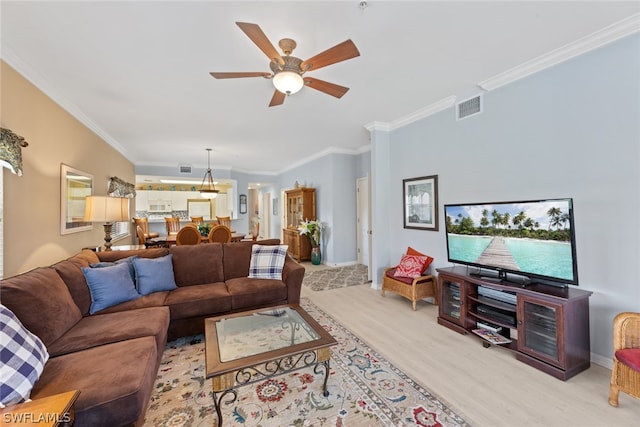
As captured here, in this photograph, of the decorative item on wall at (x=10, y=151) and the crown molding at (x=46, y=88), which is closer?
the decorative item on wall at (x=10, y=151)

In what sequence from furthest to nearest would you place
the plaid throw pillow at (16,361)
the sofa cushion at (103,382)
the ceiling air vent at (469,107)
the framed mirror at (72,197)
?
1. the ceiling air vent at (469,107)
2. the framed mirror at (72,197)
3. the sofa cushion at (103,382)
4. the plaid throw pillow at (16,361)

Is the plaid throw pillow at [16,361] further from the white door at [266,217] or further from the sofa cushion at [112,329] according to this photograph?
the white door at [266,217]

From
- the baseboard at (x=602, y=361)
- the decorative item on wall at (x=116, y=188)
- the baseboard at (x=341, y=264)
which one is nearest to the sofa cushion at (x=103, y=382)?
the baseboard at (x=602, y=361)

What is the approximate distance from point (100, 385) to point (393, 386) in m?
1.86

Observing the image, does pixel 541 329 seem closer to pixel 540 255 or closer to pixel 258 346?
pixel 540 255

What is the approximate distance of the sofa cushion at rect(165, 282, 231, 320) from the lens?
2607 mm

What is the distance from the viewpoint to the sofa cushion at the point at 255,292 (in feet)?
9.44

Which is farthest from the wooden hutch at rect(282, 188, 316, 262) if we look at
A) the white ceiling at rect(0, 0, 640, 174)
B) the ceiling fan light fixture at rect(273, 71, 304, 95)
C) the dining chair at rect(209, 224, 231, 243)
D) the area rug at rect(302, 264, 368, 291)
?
the ceiling fan light fixture at rect(273, 71, 304, 95)

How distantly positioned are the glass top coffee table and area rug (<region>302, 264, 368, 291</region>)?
216 centimetres

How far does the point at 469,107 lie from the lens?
10.6 feet

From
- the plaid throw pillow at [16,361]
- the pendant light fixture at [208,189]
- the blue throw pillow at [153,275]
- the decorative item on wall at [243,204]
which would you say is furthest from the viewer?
the decorative item on wall at [243,204]

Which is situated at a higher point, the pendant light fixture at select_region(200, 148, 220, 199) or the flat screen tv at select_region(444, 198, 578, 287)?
the pendant light fixture at select_region(200, 148, 220, 199)

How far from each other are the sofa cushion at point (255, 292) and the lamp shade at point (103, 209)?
153 cm

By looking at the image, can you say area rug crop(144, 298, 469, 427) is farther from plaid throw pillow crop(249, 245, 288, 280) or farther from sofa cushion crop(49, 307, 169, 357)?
plaid throw pillow crop(249, 245, 288, 280)
